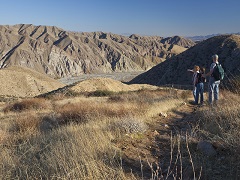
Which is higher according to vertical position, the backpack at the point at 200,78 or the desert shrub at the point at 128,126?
the backpack at the point at 200,78

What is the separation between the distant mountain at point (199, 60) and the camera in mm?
58844

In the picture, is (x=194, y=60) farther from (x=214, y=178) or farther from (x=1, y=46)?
(x=1, y=46)

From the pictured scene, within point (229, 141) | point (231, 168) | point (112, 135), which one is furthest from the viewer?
point (112, 135)

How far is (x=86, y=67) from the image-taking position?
165250 millimetres

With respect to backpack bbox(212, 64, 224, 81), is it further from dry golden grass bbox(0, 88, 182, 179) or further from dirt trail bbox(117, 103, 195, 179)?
dirt trail bbox(117, 103, 195, 179)

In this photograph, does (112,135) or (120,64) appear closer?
(112,135)

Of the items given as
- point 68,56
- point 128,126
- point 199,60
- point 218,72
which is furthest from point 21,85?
point 68,56

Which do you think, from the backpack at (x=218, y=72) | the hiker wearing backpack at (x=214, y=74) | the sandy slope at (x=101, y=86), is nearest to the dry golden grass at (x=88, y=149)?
the hiker wearing backpack at (x=214, y=74)

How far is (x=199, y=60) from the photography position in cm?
6494

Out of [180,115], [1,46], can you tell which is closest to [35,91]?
[180,115]

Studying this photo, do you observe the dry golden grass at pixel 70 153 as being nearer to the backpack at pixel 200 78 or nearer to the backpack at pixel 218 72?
the backpack at pixel 218 72

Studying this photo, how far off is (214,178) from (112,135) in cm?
250

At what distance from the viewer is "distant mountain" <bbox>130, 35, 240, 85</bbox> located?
193 ft

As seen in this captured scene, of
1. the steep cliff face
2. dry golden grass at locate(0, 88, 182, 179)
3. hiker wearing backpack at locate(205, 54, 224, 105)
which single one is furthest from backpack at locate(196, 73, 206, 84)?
the steep cliff face
